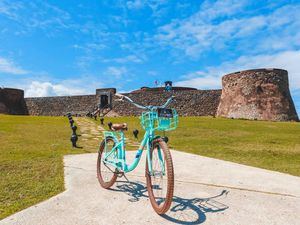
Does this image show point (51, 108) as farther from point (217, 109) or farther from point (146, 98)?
point (217, 109)

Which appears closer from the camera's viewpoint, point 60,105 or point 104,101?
point 104,101

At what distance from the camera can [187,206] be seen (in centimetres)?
357

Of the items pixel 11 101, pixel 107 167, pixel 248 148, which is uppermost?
pixel 11 101

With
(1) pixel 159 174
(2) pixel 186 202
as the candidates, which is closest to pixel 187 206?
(2) pixel 186 202

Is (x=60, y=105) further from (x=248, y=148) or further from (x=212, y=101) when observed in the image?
(x=248, y=148)

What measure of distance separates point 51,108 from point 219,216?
40304mm

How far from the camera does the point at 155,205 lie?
3.37 m

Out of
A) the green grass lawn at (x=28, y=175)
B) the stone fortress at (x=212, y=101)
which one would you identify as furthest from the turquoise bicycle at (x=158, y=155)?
the stone fortress at (x=212, y=101)

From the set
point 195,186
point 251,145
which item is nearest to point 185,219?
point 195,186

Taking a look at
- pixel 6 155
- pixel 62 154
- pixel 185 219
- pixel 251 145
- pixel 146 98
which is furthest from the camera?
pixel 146 98

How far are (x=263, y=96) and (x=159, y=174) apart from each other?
941 inches

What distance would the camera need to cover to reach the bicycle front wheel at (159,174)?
3174mm

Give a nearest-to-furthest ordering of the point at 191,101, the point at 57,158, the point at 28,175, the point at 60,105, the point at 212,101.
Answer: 1. the point at 28,175
2. the point at 57,158
3. the point at 212,101
4. the point at 191,101
5. the point at 60,105

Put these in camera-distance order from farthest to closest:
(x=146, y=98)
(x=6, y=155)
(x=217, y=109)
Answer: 1. (x=146, y=98)
2. (x=217, y=109)
3. (x=6, y=155)
